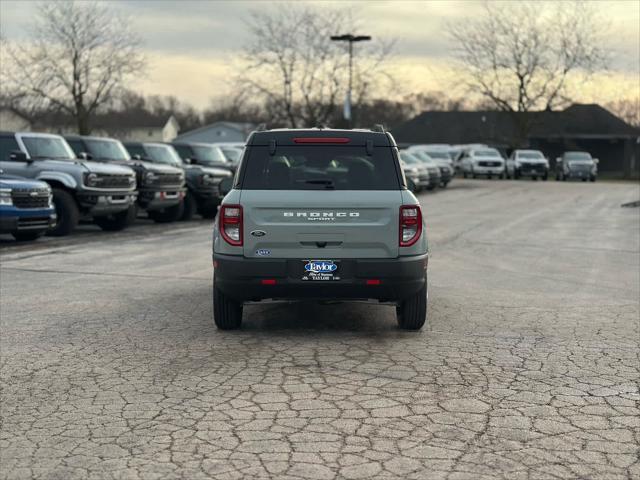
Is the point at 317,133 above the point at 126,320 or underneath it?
above

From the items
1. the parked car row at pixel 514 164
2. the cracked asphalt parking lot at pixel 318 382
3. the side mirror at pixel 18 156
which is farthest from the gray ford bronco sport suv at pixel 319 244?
the parked car row at pixel 514 164

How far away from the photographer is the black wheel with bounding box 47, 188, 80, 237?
17.3 meters

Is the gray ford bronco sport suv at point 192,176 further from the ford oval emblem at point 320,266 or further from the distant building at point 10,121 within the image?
the distant building at point 10,121

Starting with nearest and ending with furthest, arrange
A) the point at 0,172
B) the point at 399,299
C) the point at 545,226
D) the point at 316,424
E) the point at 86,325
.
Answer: the point at 316,424 < the point at 399,299 < the point at 86,325 < the point at 0,172 < the point at 545,226

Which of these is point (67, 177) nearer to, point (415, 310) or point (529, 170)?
point (415, 310)

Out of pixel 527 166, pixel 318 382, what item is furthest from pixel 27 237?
pixel 527 166

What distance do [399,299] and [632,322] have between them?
2.46 metres

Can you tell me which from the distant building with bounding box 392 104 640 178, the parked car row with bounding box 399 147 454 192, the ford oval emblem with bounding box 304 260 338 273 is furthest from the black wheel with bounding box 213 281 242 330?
the distant building with bounding box 392 104 640 178

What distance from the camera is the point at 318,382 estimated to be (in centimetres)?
604

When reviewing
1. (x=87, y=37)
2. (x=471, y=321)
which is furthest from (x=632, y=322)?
(x=87, y=37)

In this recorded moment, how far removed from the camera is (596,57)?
6531 cm

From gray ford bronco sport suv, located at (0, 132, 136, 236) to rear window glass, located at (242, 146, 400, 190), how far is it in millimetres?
10419

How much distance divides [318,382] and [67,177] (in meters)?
12.5

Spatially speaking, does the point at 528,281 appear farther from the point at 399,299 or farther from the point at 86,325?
the point at 86,325
